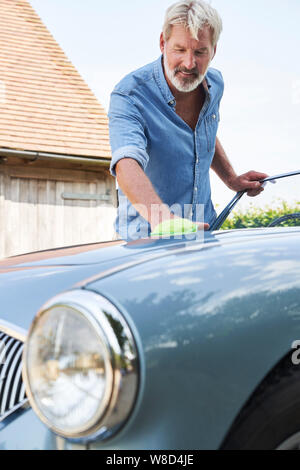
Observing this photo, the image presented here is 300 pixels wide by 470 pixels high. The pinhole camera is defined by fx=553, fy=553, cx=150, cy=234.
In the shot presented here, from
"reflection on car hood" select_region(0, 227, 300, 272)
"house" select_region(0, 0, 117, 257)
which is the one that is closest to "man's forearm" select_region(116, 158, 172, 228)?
"reflection on car hood" select_region(0, 227, 300, 272)

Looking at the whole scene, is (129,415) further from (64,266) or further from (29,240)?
(29,240)

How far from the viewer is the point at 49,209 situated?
10336 millimetres

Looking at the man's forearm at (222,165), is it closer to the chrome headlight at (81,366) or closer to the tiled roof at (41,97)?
the chrome headlight at (81,366)

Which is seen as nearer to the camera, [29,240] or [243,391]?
[243,391]

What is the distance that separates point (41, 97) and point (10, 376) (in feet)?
34.0

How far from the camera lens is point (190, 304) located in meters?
1.27

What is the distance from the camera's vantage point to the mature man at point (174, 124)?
8.73ft

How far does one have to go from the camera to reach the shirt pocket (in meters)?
3.10

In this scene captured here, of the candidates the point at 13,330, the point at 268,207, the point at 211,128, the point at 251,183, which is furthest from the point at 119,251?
the point at 211,128

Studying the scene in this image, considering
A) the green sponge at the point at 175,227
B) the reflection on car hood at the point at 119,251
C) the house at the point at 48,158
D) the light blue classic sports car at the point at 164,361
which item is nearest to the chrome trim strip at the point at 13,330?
the light blue classic sports car at the point at 164,361

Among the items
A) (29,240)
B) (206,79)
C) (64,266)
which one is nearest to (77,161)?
(29,240)

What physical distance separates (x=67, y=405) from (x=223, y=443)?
349 millimetres

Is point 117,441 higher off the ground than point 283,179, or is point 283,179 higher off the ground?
point 283,179

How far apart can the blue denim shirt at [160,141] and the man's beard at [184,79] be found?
0.08 meters
